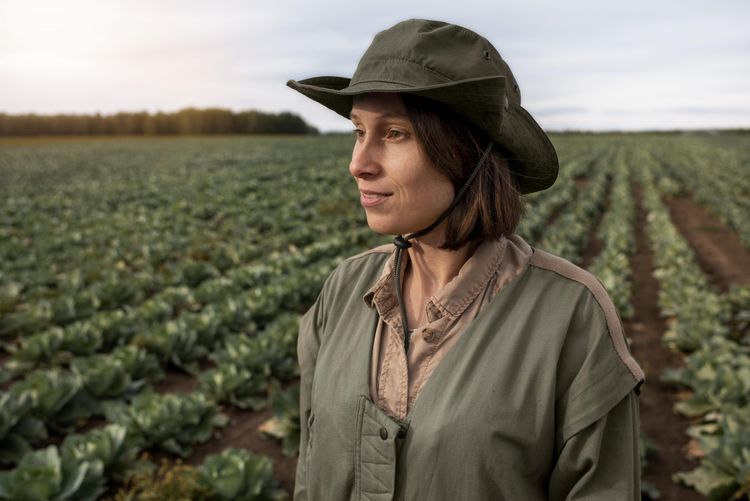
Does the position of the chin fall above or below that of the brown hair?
below

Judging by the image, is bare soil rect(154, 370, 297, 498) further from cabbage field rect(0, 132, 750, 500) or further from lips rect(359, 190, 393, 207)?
lips rect(359, 190, 393, 207)

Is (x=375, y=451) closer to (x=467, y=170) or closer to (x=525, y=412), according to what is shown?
(x=525, y=412)

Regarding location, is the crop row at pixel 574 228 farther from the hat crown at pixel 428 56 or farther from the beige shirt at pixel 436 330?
the hat crown at pixel 428 56

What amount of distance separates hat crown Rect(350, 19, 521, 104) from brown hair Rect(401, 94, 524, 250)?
6 cm

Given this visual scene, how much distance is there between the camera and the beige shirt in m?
1.44

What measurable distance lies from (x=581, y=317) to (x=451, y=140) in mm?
523

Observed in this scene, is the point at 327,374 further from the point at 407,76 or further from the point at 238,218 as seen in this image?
the point at 238,218

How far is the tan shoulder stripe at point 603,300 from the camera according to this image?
1.35 m

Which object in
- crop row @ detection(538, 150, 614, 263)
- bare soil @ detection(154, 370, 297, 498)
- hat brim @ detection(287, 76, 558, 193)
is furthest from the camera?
crop row @ detection(538, 150, 614, 263)

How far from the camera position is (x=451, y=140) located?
1372 millimetres

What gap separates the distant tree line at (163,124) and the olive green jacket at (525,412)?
9509cm

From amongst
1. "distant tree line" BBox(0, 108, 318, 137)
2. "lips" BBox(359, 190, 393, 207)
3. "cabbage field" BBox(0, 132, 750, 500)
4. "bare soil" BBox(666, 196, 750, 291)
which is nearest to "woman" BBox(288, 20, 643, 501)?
"lips" BBox(359, 190, 393, 207)

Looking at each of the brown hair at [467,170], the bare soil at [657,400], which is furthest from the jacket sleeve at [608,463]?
the bare soil at [657,400]

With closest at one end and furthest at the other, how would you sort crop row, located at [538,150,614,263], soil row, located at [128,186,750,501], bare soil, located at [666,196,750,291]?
soil row, located at [128,186,750,501], bare soil, located at [666,196,750,291], crop row, located at [538,150,614,263]
